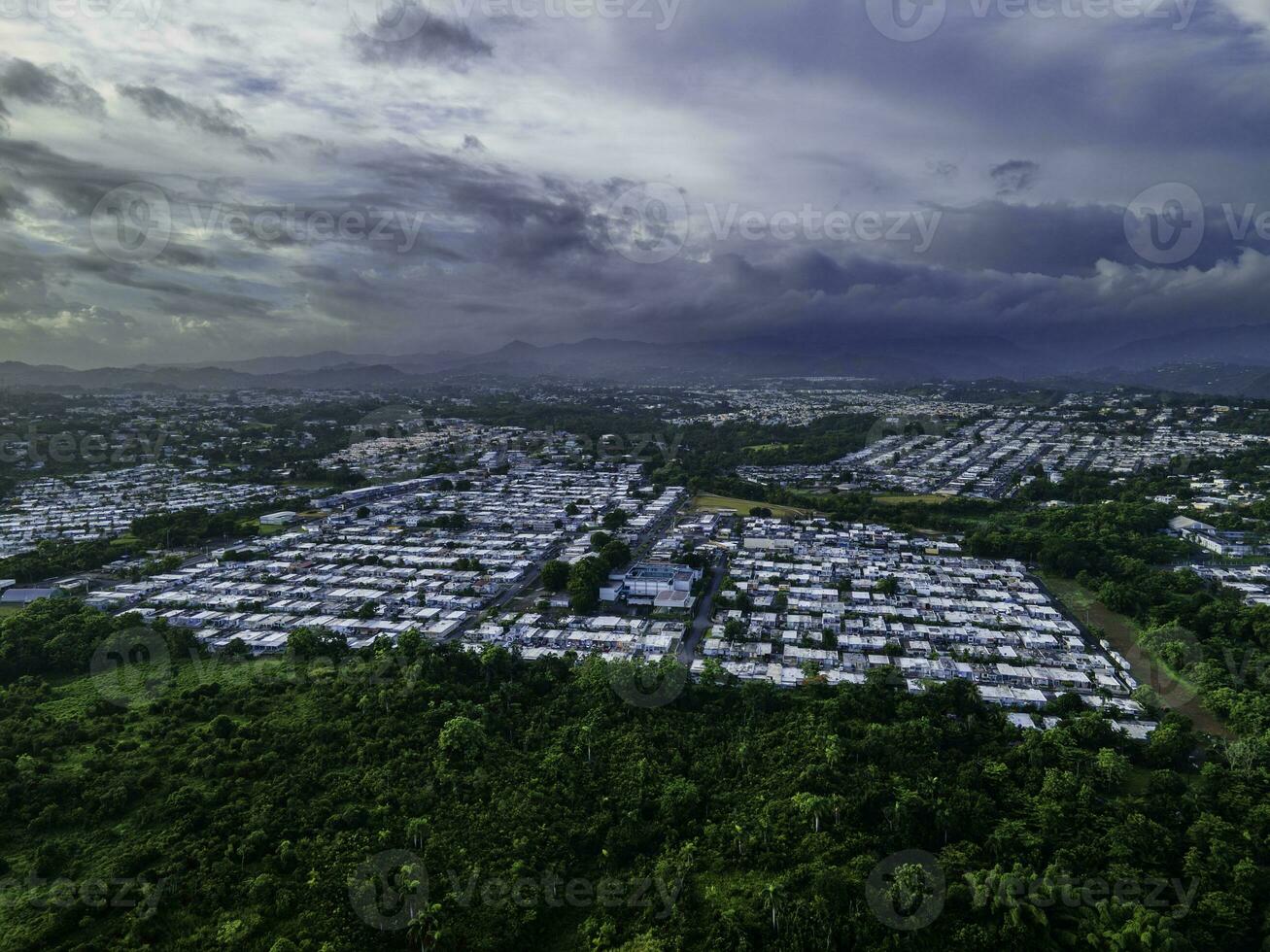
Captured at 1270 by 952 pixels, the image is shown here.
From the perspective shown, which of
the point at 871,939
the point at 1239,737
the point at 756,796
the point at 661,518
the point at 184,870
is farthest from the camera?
the point at 661,518

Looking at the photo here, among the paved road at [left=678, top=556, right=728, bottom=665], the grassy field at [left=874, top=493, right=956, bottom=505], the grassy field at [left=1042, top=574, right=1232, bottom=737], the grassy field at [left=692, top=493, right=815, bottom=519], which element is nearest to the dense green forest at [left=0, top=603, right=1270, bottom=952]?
the grassy field at [left=1042, top=574, right=1232, bottom=737]

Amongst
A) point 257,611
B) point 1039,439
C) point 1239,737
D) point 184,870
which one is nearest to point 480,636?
point 257,611

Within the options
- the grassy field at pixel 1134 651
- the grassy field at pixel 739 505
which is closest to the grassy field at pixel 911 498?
the grassy field at pixel 739 505

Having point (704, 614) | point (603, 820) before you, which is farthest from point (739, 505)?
point (603, 820)

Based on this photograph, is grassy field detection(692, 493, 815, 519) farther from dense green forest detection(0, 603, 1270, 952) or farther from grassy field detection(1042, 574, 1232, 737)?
dense green forest detection(0, 603, 1270, 952)

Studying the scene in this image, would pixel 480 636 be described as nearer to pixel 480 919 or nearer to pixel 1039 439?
pixel 480 919

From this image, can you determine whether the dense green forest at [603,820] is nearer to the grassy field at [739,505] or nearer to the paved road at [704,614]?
the paved road at [704,614]
